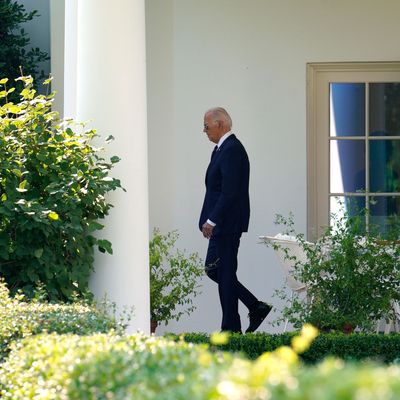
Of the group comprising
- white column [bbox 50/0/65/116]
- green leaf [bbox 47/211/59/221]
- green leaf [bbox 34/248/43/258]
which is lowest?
green leaf [bbox 34/248/43/258]

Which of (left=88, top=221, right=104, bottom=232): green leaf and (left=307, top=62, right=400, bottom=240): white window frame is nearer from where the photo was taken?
(left=88, top=221, right=104, bottom=232): green leaf

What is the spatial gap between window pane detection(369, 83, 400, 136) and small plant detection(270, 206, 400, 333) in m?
2.43

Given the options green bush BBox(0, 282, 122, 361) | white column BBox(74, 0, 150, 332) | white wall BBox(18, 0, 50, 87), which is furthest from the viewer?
white wall BBox(18, 0, 50, 87)

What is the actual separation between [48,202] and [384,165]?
4.37 meters

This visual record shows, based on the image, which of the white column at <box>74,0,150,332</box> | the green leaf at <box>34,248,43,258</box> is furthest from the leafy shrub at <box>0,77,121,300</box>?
the white column at <box>74,0,150,332</box>

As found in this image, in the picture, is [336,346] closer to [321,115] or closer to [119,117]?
[119,117]

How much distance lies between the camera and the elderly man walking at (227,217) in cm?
851

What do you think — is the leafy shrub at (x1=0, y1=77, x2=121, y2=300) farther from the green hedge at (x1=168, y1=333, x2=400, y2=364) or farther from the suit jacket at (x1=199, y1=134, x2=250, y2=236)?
the suit jacket at (x1=199, y1=134, x2=250, y2=236)

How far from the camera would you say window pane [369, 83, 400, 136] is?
32.8 feet

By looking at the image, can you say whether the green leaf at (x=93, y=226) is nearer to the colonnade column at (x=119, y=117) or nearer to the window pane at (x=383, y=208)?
the colonnade column at (x=119, y=117)

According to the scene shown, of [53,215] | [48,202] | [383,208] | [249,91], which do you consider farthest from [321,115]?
[53,215]

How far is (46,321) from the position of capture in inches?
179

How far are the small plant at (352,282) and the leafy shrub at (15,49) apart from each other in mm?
→ 4501

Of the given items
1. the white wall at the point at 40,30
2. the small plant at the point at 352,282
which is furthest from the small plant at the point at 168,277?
the white wall at the point at 40,30
